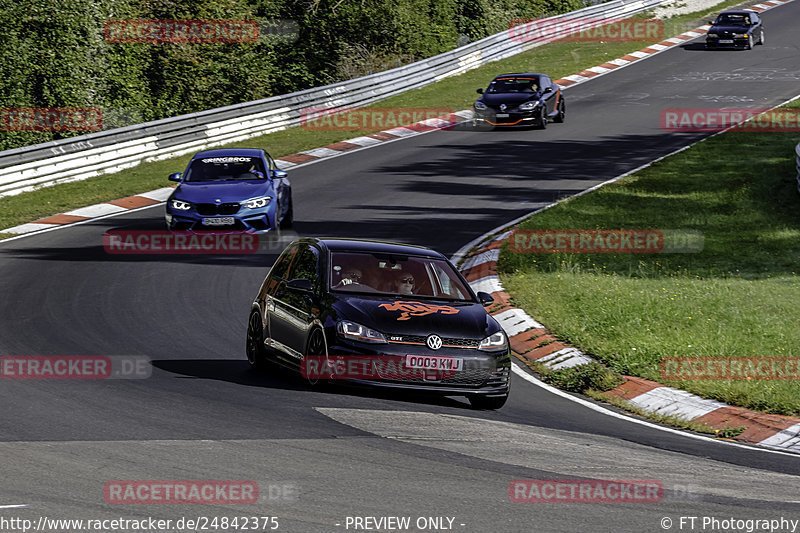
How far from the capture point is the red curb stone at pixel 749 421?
407 inches

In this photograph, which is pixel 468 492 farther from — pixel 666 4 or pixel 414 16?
pixel 666 4

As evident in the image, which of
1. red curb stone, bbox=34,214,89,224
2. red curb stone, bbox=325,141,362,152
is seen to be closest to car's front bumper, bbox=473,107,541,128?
red curb stone, bbox=325,141,362,152

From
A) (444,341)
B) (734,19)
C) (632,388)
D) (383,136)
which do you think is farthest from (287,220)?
(734,19)

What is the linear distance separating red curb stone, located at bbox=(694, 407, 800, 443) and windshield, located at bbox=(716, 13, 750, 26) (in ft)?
133

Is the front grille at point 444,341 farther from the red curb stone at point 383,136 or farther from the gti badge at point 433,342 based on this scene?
the red curb stone at point 383,136

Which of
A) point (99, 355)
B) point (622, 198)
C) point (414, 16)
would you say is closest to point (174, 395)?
point (99, 355)

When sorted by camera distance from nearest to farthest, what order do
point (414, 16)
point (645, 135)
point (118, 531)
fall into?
point (118, 531) < point (645, 135) < point (414, 16)

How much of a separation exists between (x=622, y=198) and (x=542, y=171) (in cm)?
427

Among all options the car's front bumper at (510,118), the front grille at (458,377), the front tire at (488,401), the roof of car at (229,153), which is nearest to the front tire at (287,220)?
the roof of car at (229,153)

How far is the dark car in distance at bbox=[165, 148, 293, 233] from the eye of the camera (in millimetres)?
19344

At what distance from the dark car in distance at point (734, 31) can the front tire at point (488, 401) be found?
40.5 m

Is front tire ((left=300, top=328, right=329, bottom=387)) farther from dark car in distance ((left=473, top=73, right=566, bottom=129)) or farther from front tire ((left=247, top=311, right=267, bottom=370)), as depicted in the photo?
dark car in distance ((left=473, top=73, right=566, bottom=129))

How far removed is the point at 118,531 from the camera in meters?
6.56

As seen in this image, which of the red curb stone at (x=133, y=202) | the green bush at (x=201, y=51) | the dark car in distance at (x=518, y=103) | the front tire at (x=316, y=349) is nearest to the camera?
the front tire at (x=316, y=349)
